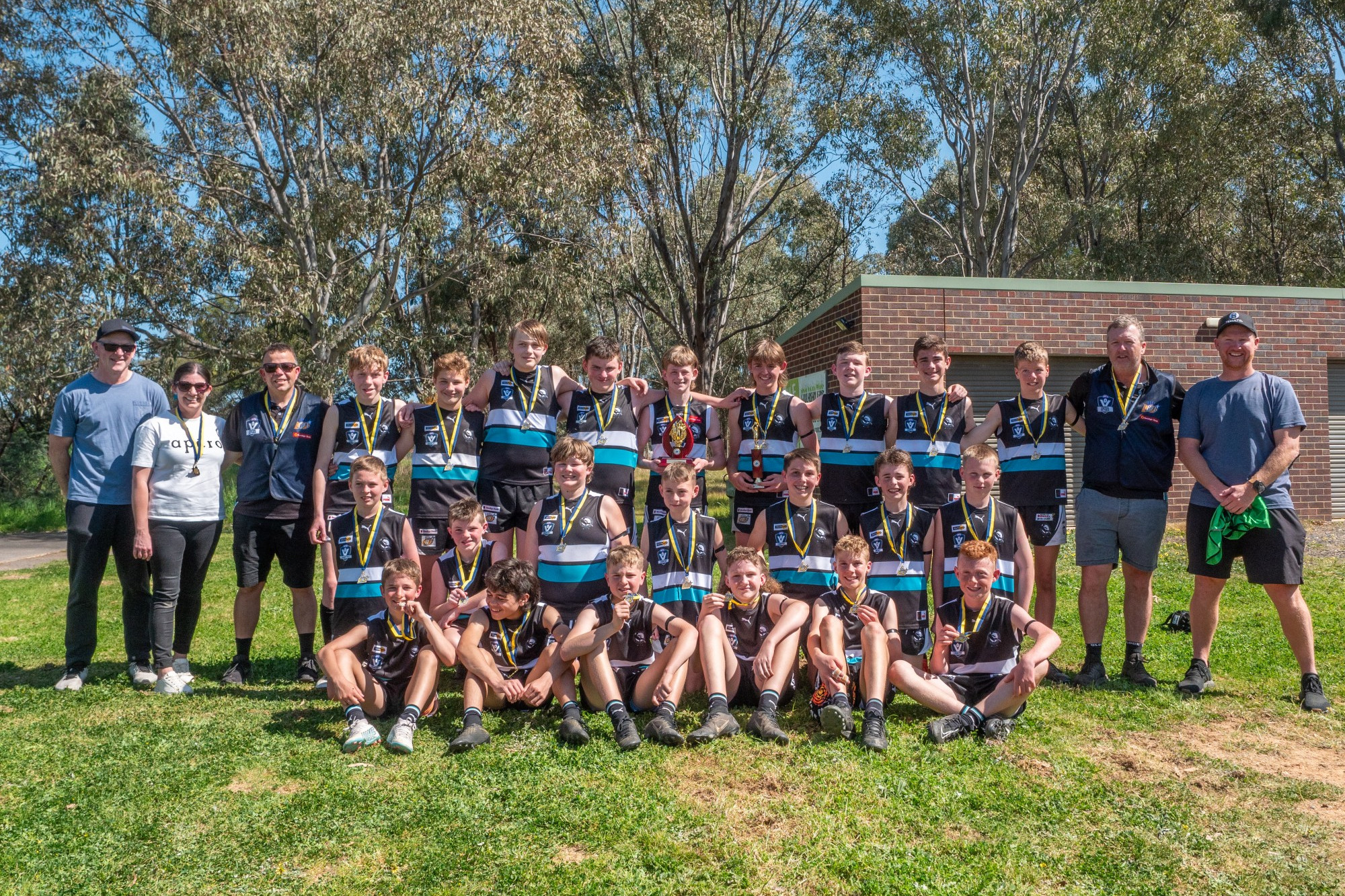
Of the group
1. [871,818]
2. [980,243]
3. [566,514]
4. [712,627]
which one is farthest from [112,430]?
[980,243]

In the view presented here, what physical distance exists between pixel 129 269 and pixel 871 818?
1847 centimetres

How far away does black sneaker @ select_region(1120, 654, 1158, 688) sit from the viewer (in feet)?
18.4

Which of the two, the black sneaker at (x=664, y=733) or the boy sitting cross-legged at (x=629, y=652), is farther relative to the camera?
the boy sitting cross-legged at (x=629, y=652)

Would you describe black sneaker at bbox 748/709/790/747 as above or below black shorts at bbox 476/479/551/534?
below

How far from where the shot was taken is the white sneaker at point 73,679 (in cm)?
578

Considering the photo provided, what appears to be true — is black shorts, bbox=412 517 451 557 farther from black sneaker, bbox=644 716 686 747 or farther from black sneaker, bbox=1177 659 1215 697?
black sneaker, bbox=1177 659 1215 697

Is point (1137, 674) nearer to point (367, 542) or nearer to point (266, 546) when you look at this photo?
point (367, 542)

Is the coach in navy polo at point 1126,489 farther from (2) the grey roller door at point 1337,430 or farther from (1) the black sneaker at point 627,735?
(2) the grey roller door at point 1337,430

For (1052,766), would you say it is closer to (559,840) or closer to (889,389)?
(559,840)

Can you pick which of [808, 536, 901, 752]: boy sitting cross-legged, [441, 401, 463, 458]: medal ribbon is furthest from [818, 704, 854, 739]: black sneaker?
[441, 401, 463, 458]: medal ribbon

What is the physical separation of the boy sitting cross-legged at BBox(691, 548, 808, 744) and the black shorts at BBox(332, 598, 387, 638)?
1801mm

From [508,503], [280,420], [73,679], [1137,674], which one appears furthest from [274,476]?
[1137,674]

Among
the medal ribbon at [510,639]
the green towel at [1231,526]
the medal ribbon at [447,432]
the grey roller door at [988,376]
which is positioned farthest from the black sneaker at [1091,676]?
the grey roller door at [988,376]

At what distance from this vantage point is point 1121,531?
568 cm
